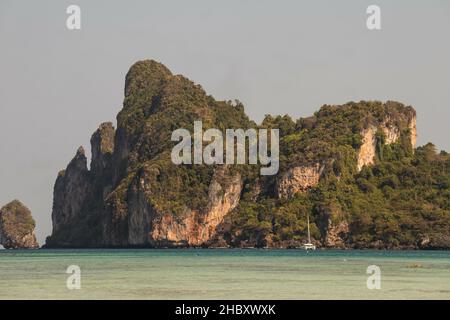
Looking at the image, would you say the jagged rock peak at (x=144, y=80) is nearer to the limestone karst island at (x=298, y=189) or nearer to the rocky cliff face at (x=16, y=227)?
the limestone karst island at (x=298, y=189)

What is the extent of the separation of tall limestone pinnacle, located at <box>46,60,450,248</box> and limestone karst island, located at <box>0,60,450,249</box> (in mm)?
139

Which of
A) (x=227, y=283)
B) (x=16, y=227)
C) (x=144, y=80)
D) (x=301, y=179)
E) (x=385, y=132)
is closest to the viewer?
(x=227, y=283)

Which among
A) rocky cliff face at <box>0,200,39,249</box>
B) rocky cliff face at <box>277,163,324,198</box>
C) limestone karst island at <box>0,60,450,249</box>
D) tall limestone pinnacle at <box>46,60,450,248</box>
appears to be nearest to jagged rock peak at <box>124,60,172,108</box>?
limestone karst island at <box>0,60,450,249</box>

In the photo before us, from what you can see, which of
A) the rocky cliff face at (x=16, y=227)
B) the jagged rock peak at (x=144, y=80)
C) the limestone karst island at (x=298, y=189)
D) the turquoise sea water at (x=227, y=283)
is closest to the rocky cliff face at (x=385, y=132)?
the limestone karst island at (x=298, y=189)

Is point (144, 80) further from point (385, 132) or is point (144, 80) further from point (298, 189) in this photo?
point (385, 132)

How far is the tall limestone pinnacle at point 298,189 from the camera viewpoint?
116 metres

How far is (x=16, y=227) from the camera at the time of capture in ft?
519

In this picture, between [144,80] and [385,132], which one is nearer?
[385,132]

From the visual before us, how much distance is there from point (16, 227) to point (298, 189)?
5895 cm

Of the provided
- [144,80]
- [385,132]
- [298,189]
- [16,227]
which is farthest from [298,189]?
[16,227]

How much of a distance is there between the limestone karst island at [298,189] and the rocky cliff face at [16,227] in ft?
83.3

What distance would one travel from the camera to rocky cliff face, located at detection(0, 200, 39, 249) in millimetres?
156500
